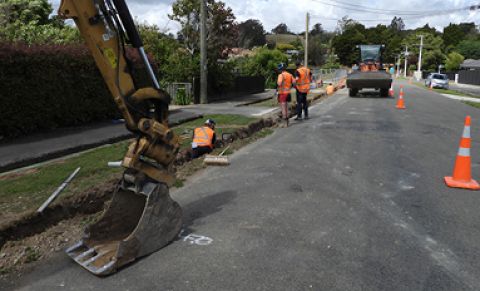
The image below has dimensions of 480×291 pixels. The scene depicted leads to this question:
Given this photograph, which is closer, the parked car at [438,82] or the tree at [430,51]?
the parked car at [438,82]

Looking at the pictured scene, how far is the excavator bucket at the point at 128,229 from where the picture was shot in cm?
366

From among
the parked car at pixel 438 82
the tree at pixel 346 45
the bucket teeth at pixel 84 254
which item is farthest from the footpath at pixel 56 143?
the tree at pixel 346 45

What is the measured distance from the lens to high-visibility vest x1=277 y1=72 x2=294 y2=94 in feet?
38.7

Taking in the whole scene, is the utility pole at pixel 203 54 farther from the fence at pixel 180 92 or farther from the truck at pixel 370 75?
the truck at pixel 370 75

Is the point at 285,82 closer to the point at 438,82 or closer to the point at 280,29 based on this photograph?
the point at 438,82

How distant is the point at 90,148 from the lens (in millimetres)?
9055

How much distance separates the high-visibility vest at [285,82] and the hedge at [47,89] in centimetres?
544

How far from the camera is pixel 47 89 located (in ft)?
33.6

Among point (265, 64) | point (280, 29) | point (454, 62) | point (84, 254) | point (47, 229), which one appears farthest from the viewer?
point (280, 29)

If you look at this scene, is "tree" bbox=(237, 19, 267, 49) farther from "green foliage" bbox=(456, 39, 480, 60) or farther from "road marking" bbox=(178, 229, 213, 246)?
"road marking" bbox=(178, 229, 213, 246)

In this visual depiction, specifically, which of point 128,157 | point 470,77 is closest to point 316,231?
point 128,157

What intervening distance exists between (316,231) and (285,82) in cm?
798

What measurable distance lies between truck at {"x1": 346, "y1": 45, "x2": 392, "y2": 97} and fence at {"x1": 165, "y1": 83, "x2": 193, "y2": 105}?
9068 mm

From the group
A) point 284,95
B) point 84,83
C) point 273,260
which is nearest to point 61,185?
point 273,260
